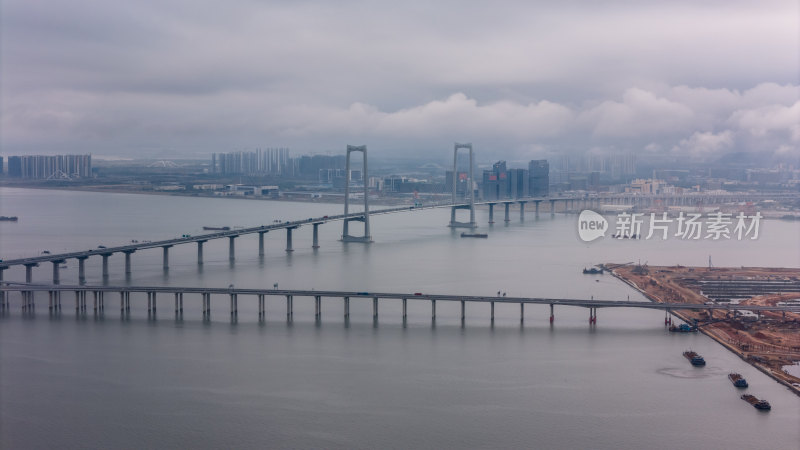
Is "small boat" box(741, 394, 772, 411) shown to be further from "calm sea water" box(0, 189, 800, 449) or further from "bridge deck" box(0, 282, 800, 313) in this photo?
"bridge deck" box(0, 282, 800, 313)

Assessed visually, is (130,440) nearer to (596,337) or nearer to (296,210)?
(596,337)

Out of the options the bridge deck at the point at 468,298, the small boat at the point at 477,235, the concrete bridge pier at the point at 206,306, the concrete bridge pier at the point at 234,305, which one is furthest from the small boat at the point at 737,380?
the small boat at the point at 477,235

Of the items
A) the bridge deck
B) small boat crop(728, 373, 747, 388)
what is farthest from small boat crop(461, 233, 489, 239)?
small boat crop(728, 373, 747, 388)

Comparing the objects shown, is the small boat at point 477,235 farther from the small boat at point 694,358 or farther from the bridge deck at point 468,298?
the small boat at point 694,358

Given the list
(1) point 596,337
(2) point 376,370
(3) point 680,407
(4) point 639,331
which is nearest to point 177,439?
(2) point 376,370

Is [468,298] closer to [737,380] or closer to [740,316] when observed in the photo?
[740,316]

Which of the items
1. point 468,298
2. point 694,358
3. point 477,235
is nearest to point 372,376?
point 468,298
